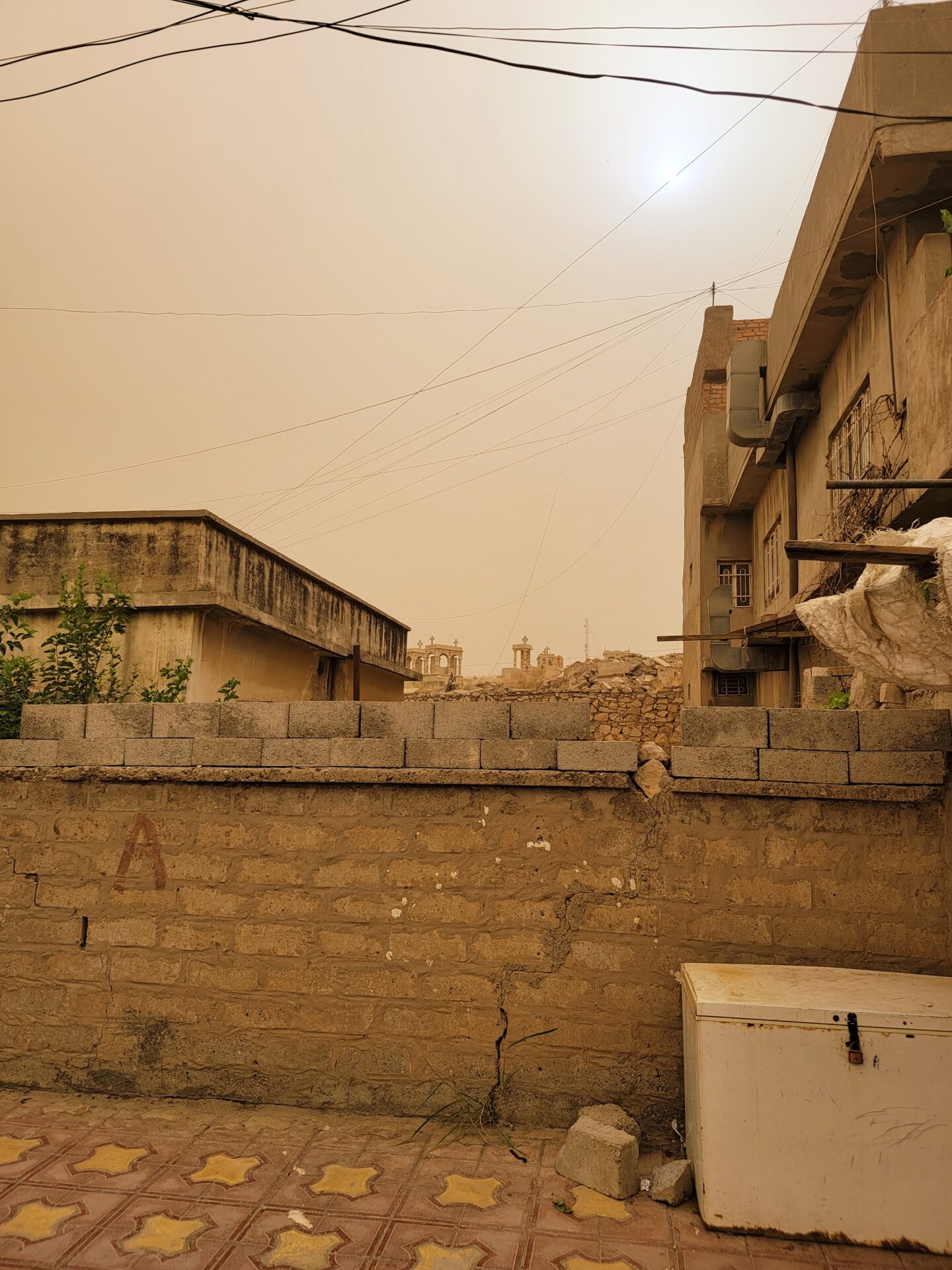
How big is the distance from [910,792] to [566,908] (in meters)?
1.88

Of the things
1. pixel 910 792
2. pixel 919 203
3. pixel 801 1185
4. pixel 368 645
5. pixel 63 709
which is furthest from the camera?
pixel 368 645

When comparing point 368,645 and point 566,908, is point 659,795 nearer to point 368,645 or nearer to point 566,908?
point 566,908

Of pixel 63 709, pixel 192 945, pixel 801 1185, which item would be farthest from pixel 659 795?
pixel 63 709

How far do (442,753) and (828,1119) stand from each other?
2.49m

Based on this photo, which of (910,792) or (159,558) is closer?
(910,792)

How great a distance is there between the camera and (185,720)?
507 centimetres

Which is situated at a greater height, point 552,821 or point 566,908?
point 552,821

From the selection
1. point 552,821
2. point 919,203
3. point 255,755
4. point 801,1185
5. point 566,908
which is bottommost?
point 801,1185

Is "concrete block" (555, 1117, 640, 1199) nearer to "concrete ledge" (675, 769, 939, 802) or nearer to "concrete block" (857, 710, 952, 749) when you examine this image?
"concrete ledge" (675, 769, 939, 802)

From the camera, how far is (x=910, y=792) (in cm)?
418

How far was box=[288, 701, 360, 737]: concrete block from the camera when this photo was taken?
4895mm

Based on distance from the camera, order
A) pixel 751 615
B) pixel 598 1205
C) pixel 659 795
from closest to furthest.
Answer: pixel 598 1205, pixel 659 795, pixel 751 615

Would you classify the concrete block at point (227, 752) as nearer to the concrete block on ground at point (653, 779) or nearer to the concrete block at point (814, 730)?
the concrete block on ground at point (653, 779)

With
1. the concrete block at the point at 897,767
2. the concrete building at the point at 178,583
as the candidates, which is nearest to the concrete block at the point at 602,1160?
the concrete block at the point at 897,767
